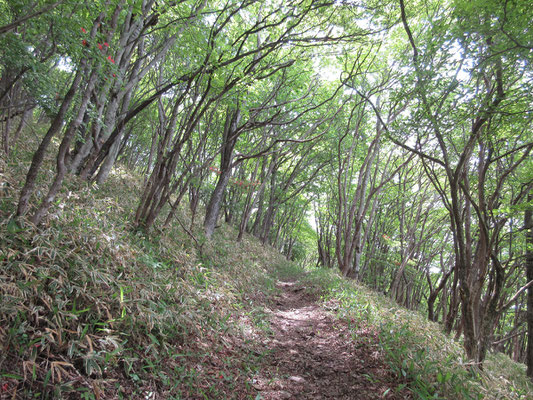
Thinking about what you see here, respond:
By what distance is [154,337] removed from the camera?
2.81 m

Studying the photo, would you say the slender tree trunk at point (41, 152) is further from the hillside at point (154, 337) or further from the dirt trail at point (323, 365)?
the dirt trail at point (323, 365)

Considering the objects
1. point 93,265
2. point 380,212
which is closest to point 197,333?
point 93,265

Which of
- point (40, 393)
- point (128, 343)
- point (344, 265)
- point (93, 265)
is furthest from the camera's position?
point (344, 265)

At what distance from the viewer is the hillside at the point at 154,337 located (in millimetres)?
2111

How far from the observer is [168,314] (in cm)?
316

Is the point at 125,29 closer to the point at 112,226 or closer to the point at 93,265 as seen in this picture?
the point at 112,226

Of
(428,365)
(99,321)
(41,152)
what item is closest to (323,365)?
(428,365)

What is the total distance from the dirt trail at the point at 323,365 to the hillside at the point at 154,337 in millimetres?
18

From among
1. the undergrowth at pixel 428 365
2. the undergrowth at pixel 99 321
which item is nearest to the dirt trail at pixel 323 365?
the undergrowth at pixel 428 365

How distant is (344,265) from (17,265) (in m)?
9.69

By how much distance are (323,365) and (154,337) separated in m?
2.37

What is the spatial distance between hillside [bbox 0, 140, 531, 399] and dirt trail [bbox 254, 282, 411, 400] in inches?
0.7

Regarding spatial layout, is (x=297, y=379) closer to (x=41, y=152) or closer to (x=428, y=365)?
(x=428, y=365)

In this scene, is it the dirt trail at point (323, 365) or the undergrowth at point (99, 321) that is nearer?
the undergrowth at point (99, 321)
